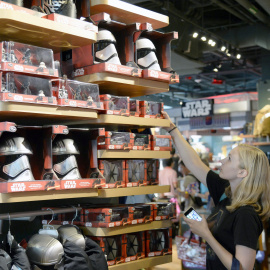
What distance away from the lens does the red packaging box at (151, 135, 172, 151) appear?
3.08m

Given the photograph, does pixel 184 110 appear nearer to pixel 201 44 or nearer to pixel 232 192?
pixel 201 44

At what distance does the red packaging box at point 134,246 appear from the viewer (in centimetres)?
284

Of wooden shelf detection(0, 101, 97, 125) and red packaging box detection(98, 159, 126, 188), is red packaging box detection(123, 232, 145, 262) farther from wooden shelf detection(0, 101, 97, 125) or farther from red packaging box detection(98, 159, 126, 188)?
wooden shelf detection(0, 101, 97, 125)

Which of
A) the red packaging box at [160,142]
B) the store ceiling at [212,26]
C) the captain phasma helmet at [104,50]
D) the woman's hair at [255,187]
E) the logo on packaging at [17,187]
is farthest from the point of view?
the store ceiling at [212,26]

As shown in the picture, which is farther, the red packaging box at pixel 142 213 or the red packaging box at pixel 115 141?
the red packaging box at pixel 142 213

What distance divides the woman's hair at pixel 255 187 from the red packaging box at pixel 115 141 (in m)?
0.81

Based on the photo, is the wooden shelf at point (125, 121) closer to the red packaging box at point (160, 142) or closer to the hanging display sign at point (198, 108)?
the red packaging box at point (160, 142)

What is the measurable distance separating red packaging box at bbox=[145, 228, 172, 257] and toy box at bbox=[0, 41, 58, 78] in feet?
4.40

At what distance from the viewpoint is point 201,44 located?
10.6 meters

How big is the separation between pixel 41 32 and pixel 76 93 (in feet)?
1.27

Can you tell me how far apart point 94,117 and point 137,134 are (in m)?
0.50

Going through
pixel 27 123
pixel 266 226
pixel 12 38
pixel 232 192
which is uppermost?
pixel 12 38

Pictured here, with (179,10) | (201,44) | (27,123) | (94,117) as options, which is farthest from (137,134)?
(201,44)

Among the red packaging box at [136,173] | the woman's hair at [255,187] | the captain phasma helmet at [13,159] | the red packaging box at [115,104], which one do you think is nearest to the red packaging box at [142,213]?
the red packaging box at [136,173]
